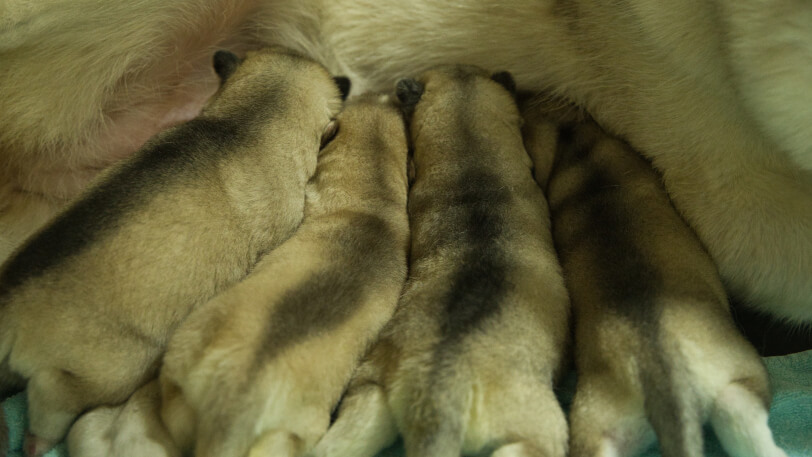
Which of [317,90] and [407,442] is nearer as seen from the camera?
[407,442]

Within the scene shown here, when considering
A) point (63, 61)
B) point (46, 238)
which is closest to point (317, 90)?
point (63, 61)

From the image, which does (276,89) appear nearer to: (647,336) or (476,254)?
(476,254)

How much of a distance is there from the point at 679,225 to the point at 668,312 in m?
0.30

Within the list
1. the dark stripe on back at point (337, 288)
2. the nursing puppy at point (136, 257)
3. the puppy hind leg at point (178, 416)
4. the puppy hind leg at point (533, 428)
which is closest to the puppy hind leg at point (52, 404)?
the nursing puppy at point (136, 257)

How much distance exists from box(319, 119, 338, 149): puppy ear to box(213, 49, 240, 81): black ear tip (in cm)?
24

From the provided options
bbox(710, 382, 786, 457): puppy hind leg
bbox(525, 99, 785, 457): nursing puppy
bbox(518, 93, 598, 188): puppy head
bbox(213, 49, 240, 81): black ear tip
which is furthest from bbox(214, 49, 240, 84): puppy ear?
bbox(710, 382, 786, 457): puppy hind leg

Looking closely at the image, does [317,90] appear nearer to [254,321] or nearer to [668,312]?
[254,321]

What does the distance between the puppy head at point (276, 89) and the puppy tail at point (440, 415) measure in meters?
0.63

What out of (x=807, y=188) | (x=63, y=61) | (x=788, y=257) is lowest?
(x=788, y=257)

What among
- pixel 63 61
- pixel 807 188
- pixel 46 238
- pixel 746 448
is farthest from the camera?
pixel 63 61

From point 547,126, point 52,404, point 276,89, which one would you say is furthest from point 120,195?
point 547,126

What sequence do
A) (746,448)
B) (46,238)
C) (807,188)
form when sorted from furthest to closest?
1. (807,188)
2. (46,238)
3. (746,448)

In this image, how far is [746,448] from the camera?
1.07 m

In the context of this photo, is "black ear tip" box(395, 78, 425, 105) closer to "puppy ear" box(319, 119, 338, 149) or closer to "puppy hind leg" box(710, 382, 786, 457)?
"puppy ear" box(319, 119, 338, 149)
